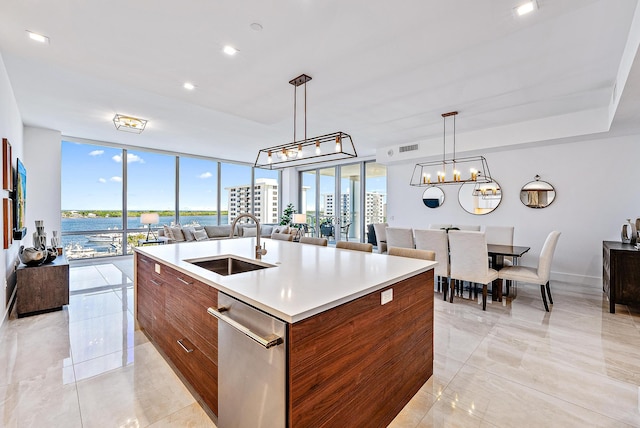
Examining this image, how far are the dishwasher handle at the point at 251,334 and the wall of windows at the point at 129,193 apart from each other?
7.02 metres

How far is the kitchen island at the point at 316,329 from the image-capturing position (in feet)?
3.88

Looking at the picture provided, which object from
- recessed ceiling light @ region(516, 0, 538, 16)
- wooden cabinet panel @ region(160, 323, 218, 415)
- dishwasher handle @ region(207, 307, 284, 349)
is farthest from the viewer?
recessed ceiling light @ region(516, 0, 538, 16)

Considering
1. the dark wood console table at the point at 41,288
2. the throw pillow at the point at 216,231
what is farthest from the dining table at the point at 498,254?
the throw pillow at the point at 216,231

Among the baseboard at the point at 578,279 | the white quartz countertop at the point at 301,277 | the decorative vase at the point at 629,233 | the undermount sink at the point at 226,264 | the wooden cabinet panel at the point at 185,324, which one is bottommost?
the baseboard at the point at 578,279

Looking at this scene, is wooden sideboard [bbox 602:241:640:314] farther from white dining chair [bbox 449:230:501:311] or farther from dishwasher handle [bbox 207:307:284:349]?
dishwasher handle [bbox 207:307:284:349]

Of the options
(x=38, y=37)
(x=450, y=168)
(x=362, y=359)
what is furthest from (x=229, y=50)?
(x=450, y=168)

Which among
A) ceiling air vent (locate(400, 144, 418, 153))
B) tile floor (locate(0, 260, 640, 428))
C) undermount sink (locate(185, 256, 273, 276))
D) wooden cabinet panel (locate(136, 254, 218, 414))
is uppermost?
ceiling air vent (locate(400, 144, 418, 153))

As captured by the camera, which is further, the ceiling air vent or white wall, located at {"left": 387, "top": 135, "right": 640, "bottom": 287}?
the ceiling air vent

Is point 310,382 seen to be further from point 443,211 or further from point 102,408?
point 443,211

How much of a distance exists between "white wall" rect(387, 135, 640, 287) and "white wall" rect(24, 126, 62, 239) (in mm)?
8226

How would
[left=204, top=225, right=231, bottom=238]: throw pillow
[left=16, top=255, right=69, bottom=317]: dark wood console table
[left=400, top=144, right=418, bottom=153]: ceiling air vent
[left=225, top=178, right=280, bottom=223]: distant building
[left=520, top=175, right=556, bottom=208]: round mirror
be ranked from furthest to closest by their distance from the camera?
[left=225, top=178, right=280, bottom=223]: distant building, [left=204, top=225, right=231, bottom=238]: throw pillow, [left=400, top=144, right=418, bottom=153]: ceiling air vent, [left=520, top=175, right=556, bottom=208]: round mirror, [left=16, top=255, right=69, bottom=317]: dark wood console table

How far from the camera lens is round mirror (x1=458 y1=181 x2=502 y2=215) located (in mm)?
5496

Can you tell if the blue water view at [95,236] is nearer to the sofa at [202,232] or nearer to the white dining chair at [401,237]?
the sofa at [202,232]

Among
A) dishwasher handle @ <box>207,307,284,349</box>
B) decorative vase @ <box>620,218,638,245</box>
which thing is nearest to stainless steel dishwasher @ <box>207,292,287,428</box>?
dishwasher handle @ <box>207,307,284,349</box>
